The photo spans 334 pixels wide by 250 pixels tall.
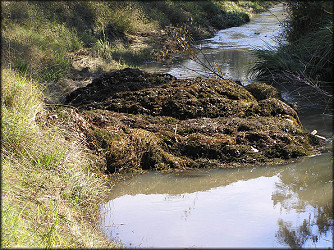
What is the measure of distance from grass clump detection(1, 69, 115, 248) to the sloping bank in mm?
717

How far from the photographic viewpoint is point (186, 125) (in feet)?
24.4

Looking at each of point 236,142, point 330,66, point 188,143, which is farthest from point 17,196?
point 330,66

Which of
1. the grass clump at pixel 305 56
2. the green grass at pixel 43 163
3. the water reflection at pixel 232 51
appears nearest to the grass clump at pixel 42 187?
the green grass at pixel 43 163

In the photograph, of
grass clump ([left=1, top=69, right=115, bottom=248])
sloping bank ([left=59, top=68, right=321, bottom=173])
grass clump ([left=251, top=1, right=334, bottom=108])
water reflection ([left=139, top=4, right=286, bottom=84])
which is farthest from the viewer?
water reflection ([left=139, top=4, right=286, bottom=84])

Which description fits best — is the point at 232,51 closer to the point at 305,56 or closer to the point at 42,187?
the point at 305,56

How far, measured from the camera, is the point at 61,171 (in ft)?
17.3

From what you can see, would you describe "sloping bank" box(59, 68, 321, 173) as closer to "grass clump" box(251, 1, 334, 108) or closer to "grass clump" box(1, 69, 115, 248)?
"grass clump" box(1, 69, 115, 248)

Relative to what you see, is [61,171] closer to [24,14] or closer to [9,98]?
[9,98]

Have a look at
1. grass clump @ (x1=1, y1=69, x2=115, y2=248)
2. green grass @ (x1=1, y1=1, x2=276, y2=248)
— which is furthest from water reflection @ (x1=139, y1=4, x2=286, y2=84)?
grass clump @ (x1=1, y1=69, x2=115, y2=248)

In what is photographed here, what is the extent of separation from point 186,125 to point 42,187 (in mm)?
3130

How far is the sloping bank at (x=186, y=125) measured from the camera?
6.58 meters

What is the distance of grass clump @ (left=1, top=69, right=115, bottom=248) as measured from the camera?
13.6 feet

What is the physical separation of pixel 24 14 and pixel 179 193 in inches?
443

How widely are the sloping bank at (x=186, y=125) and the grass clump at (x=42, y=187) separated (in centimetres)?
72
